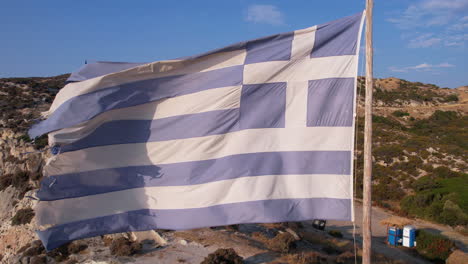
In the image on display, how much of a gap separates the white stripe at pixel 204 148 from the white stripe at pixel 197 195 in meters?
0.44

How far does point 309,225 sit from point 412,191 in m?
12.9

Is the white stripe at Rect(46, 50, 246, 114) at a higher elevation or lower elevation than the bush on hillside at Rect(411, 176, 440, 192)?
higher

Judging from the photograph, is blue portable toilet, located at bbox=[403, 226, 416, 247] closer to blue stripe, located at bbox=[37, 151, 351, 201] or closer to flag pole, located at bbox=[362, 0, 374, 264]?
flag pole, located at bbox=[362, 0, 374, 264]

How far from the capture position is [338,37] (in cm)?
507

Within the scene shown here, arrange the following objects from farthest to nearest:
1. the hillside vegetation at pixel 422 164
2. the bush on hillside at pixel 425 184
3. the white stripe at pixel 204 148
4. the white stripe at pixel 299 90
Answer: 1. the bush on hillside at pixel 425 184
2. the hillside vegetation at pixel 422 164
3. the white stripe at pixel 299 90
4. the white stripe at pixel 204 148

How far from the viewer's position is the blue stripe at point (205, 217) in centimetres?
489

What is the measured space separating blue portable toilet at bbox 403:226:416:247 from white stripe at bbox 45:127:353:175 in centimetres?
1193

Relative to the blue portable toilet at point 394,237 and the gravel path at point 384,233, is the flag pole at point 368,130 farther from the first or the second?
the blue portable toilet at point 394,237

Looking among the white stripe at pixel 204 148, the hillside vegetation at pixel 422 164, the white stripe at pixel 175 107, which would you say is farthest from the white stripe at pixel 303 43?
the hillside vegetation at pixel 422 164

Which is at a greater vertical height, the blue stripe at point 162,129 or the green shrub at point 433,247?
the blue stripe at point 162,129

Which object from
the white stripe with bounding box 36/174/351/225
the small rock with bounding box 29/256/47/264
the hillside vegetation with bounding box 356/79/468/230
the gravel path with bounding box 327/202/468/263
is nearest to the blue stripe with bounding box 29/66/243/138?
the white stripe with bounding box 36/174/351/225

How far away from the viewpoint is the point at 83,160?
526 cm

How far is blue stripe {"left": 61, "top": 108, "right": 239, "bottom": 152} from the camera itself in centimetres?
528

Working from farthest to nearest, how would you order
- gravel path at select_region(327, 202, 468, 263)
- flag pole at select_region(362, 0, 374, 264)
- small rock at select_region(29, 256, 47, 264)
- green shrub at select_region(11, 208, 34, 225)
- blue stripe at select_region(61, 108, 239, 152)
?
1. green shrub at select_region(11, 208, 34, 225)
2. gravel path at select_region(327, 202, 468, 263)
3. small rock at select_region(29, 256, 47, 264)
4. blue stripe at select_region(61, 108, 239, 152)
5. flag pole at select_region(362, 0, 374, 264)
